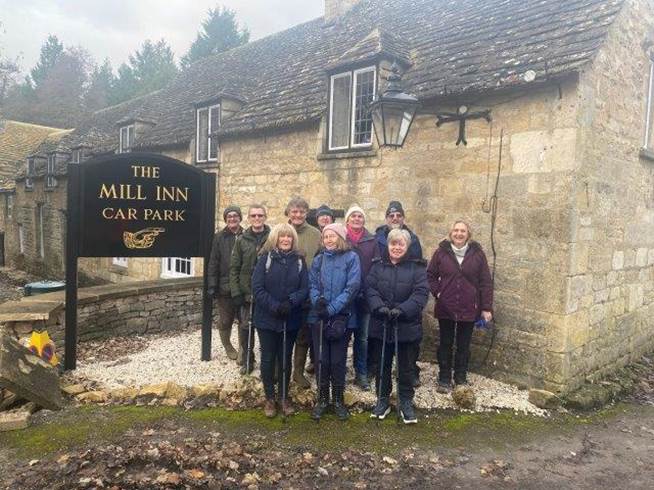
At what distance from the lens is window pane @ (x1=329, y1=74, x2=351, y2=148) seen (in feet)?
29.2

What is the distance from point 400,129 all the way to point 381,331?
2.63 meters

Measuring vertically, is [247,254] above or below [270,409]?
above

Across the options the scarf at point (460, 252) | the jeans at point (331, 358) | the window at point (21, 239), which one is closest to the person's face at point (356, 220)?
the scarf at point (460, 252)

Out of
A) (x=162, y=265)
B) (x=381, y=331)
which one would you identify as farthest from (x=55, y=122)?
(x=381, y=331)

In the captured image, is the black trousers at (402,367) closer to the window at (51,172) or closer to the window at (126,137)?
the window at (126,137)

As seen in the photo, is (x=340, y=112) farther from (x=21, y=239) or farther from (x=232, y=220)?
(x=21, y=239)

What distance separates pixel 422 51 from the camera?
338 inches

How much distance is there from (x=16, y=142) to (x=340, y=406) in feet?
101

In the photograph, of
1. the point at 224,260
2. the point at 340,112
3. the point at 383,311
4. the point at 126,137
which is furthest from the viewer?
the point at 126,137

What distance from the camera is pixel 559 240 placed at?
602cm

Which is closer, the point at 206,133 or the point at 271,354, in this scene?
the point at 271,354

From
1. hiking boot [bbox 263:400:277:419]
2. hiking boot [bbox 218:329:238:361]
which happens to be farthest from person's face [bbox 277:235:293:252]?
hiking boot [bbox 218:329:238:361]

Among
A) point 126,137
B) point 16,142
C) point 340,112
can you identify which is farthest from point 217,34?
point 340,112

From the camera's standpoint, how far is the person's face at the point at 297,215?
18.8 feet
